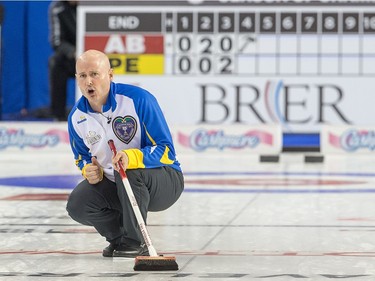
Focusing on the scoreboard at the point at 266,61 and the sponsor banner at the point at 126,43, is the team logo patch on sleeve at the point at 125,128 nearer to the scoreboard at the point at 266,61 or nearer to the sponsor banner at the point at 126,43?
the scoreboard at the point at 266,61

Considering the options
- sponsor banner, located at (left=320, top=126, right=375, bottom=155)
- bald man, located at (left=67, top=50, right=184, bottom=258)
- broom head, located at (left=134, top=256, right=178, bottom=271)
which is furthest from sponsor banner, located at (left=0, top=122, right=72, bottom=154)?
broom head, located at (left=134, top=256, right=178, bottom=271)

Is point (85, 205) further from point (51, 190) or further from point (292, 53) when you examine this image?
point (292, 53)

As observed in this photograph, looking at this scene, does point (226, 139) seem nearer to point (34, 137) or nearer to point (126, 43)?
point (126, 43)

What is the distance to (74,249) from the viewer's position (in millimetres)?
4895

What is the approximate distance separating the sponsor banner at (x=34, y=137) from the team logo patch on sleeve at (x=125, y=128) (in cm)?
1002

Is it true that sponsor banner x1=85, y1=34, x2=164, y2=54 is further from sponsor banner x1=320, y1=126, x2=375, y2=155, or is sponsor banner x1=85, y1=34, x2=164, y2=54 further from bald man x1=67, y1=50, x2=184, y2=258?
bald man x1=67, y1=50, x2=184, y2=258

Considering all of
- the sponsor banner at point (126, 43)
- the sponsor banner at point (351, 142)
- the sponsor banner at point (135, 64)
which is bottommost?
the sponsor banner at point (351, 142)

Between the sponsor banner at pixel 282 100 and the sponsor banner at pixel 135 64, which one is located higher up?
the sponsor banner at pixel 135 64

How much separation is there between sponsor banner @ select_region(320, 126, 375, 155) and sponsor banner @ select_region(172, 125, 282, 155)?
0.71 m

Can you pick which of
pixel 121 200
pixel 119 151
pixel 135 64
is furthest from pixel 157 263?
pixel 135 64

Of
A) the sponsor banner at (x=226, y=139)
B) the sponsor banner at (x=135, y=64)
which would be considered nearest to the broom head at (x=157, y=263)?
the sponsor banner at (x=226, y=139)

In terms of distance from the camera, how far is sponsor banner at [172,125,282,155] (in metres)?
14.3

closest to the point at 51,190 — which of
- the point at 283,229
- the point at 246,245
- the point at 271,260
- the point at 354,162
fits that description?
the point at 283,229

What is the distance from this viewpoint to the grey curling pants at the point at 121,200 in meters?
4.46
